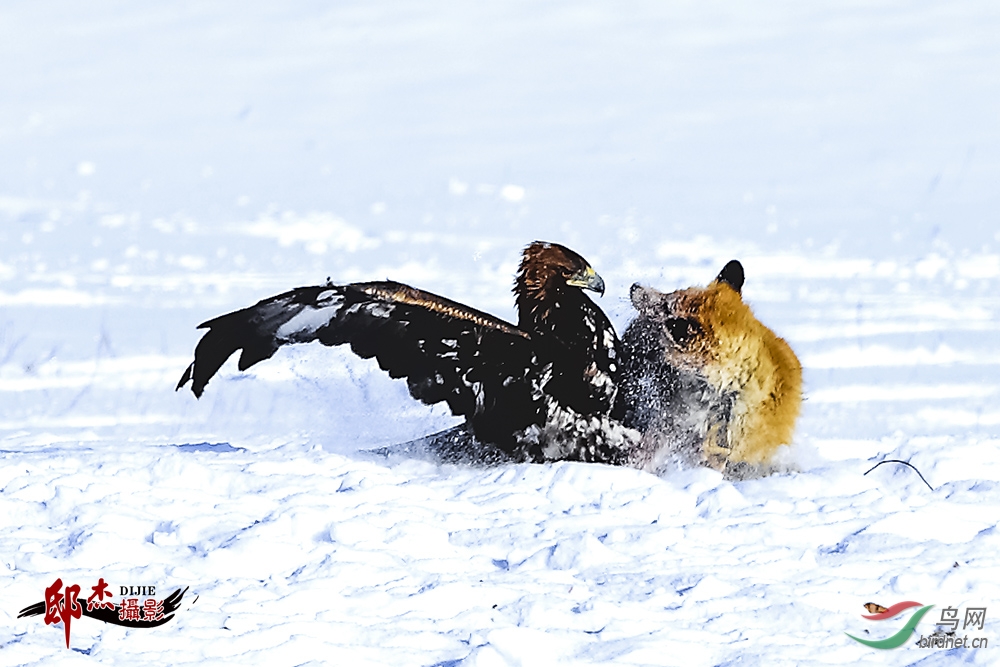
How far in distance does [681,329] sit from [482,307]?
13.9 ft

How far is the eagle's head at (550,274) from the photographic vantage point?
4684mm

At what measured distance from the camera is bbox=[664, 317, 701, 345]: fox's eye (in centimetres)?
457

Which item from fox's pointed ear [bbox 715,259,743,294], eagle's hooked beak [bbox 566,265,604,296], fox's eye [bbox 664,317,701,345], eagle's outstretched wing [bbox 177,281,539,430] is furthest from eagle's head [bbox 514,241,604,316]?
fox's pointed ear [bbox 715,259,743,294]

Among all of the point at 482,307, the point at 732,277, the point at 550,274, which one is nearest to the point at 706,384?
the point at 732,277

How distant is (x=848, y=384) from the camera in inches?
271

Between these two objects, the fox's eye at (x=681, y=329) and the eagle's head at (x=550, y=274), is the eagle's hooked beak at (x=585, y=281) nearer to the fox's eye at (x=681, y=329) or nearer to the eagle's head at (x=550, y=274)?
the eagle's head at (x=550, y=274)

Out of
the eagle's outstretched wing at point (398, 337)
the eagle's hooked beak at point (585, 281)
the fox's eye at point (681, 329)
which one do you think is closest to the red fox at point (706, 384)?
the fox's eye at point (681, 329)

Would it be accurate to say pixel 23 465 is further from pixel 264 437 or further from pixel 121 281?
pixel 121 281

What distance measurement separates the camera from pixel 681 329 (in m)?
4.58

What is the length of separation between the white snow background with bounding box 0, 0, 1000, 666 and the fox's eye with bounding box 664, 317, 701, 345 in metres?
0.25

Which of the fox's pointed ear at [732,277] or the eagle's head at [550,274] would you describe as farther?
the fox's pointed ear at [732,277]

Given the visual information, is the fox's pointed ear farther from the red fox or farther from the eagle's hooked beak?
the eagle's hooked beak

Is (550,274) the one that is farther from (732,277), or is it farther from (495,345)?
(732,277)

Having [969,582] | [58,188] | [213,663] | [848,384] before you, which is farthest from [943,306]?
[58,188]
